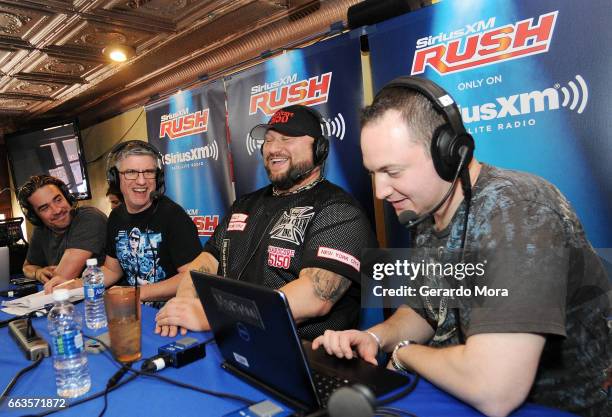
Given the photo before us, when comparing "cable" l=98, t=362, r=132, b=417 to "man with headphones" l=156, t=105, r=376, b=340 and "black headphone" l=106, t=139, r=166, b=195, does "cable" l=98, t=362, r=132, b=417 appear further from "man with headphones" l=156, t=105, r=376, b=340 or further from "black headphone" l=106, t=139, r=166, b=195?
"black headphone" l=106, t=139, r=166, b=195

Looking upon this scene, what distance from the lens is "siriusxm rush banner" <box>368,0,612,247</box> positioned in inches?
66.9

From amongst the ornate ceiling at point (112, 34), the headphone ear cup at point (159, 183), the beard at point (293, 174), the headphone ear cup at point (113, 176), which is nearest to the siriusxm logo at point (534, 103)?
the beard at point (293, 174)

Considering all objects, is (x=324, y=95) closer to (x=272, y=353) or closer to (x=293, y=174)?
(x=293, y=174)

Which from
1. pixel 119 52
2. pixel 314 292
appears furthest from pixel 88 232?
pixel 314 292

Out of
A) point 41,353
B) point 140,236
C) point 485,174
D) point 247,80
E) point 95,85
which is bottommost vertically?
point 41,353

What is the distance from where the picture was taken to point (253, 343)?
1.01m

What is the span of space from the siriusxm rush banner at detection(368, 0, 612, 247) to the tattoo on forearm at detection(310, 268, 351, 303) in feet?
3.05

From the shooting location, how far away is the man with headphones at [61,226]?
9.11ft

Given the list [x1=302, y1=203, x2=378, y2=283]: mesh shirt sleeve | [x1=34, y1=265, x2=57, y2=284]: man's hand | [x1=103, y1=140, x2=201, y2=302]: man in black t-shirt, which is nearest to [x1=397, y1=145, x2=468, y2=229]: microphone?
[x1=302, y1=203, x2=378, y2=283]: mesh shirt sleeve

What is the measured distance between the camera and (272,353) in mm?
952

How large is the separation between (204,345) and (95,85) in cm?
436

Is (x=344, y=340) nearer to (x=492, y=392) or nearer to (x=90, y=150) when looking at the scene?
(x=492, y=392)

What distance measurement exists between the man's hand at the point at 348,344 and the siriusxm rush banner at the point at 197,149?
100.0 inches

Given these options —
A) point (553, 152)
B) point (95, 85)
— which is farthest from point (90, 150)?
point (553, 152)
